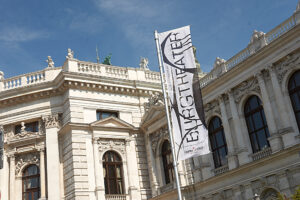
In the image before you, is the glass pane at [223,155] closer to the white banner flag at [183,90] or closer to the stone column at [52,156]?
the white banner flag at [183,90]

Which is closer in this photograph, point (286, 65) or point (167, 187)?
point (286, 65)

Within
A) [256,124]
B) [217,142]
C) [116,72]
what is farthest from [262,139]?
[116,72]

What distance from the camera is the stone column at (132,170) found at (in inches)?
1099

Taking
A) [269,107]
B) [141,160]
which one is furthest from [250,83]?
[141,160]

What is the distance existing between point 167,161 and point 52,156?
760 centimetres

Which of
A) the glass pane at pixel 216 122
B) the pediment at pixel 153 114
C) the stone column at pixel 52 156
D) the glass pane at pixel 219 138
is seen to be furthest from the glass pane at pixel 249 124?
the stone column at pixel 52 156

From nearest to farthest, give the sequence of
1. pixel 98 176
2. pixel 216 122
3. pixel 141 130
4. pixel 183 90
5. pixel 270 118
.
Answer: pixel 183 90 → pixel 270 118 → pixel 216 122 → pixel 98 176 → pixel 141 130

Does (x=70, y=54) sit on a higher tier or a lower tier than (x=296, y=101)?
higher

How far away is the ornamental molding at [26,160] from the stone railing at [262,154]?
586 inches

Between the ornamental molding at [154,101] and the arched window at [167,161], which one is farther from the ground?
the ornamental molding at [154,101]

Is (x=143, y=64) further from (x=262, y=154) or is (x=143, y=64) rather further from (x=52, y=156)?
(x=262, y=154)

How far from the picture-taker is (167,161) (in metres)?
28.0

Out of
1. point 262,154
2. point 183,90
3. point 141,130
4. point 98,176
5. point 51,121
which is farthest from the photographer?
point 141,130

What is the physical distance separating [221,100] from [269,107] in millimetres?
3596
